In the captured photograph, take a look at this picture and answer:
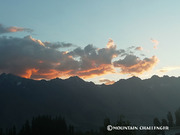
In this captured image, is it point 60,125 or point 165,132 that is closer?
point 165,132

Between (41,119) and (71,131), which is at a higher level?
(41,119)

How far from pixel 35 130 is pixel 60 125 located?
26.5 meters

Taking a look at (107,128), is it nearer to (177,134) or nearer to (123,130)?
(123,130)

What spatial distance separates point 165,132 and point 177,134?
6.06m

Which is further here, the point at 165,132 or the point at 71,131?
the point at 71,131

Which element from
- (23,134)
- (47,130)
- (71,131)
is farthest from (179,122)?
(23,134)

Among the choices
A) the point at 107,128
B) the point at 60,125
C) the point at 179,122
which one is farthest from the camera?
the point at 60,125

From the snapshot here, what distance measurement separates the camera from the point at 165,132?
8031 cm

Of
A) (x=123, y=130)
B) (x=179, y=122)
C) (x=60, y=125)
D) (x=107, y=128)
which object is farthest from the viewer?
(x=60, y=125)

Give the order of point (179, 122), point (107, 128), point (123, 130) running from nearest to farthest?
point (123, 130) < point (107, 128) < point (179, 122)

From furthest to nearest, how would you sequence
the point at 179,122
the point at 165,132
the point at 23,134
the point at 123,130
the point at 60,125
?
the point at 60,125 → the point at 179,122 → the point at 23,134 → the point at 165,132 → the point at 123,130

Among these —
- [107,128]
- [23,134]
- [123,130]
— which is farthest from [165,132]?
[23,134]

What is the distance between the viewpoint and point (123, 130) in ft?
183

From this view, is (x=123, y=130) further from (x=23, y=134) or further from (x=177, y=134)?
(x=23, y=134)
